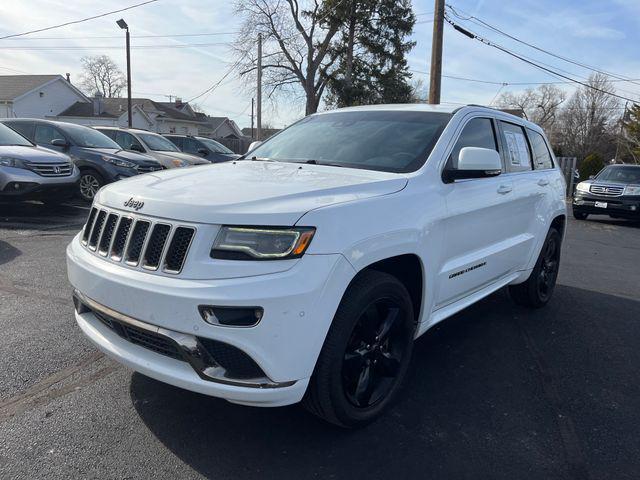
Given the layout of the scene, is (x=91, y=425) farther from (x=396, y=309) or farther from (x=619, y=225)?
(x=619, y=225)

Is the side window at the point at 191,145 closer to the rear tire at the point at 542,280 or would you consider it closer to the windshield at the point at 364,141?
the windshield at the point at 364,141

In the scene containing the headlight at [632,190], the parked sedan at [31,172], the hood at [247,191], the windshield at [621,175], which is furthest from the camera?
the windshield at [621,175]

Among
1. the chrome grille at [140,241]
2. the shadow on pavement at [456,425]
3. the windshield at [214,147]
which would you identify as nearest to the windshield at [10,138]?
the chrome grille at [140,241]

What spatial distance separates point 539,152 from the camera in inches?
205

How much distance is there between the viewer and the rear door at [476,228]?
336 cm

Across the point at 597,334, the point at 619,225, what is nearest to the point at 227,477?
the point at 597,334

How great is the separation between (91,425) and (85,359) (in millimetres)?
887

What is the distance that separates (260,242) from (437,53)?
47.6ft

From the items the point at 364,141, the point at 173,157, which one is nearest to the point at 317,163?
the point at 364,141

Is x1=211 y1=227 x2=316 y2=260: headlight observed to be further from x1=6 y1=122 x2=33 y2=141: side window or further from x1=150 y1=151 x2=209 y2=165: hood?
x1=150 y1=151 x2=209 y2=165: hood

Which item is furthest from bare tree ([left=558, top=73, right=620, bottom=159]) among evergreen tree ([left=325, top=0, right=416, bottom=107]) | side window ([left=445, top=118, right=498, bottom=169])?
side window ([left=445, top=118, right=498, bottom=169])

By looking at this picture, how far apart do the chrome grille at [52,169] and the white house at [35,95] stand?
122ft

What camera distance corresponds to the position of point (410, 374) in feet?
11.8

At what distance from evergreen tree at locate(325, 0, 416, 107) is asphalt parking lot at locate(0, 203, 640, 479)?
2766 centimetres
